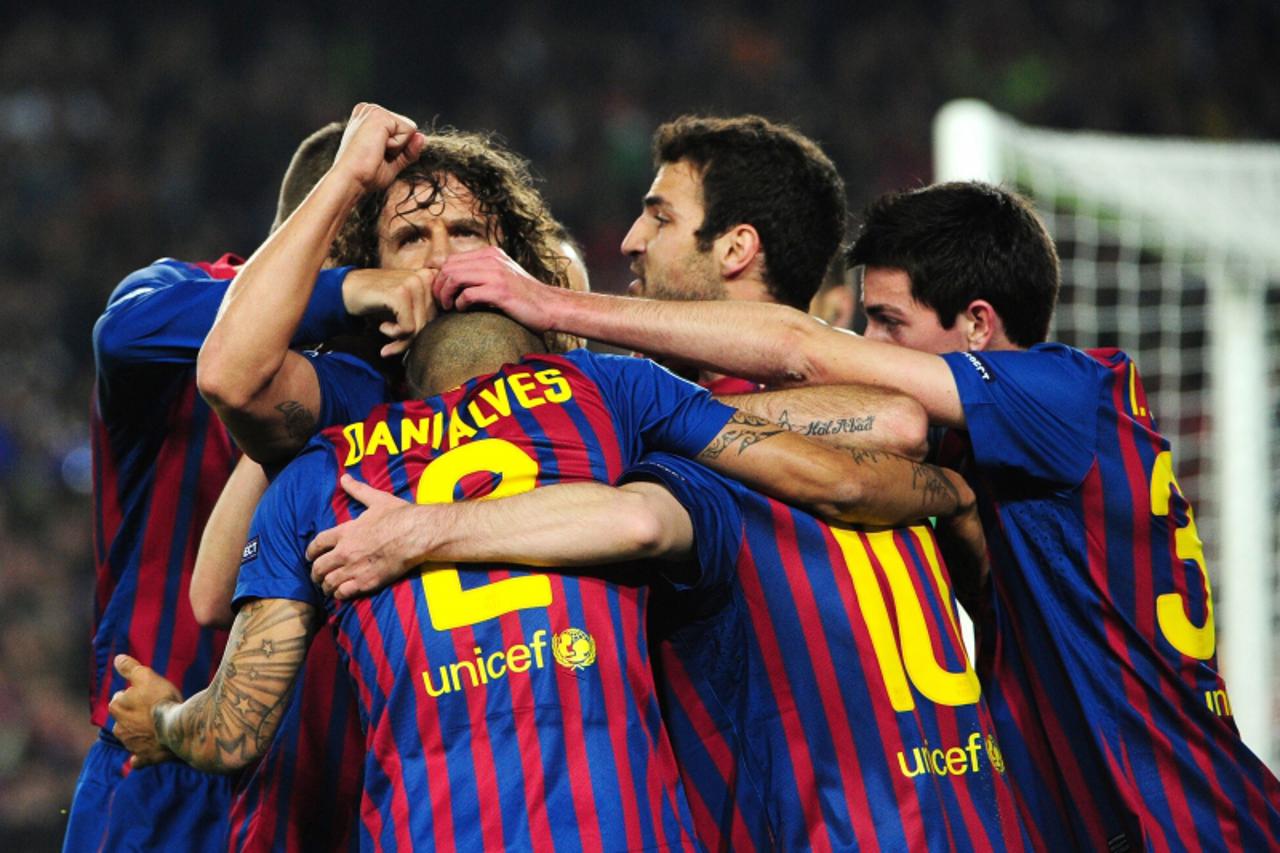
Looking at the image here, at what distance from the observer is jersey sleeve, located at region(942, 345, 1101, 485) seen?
3064 millimetres

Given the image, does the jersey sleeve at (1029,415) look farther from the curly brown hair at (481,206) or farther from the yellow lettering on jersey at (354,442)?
the yellow lettering on jersey at (354,442)

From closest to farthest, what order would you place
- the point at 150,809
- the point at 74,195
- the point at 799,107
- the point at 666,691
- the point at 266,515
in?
the point at 266,515
the point at 666,691
the point at 150,809
the point at 74,195
the point at 799,107

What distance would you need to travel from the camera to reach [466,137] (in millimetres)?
3709

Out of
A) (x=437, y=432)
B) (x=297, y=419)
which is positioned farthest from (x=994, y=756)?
(x=297, y=419)

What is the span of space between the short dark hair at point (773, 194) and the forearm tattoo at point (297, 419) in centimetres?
126

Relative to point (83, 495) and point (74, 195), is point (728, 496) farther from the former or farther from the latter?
point (74, 195)

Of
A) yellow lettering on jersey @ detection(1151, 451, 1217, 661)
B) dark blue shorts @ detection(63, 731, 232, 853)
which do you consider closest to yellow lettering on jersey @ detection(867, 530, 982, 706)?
yellow lettering on jersey @ detection(1151, 451, 1217, 661)

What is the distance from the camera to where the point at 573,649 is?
2.55 m

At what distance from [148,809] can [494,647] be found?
1.17 meters

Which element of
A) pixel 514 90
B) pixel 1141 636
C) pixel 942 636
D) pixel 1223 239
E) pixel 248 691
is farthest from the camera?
pixel 514 90

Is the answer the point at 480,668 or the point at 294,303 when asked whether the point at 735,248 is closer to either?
the point at 294,303

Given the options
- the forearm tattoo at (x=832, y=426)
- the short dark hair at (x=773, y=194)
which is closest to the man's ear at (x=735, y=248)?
the short dark hair at (x=773, y=194)

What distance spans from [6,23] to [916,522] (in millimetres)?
11977

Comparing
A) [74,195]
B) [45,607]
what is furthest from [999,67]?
[45,607]
